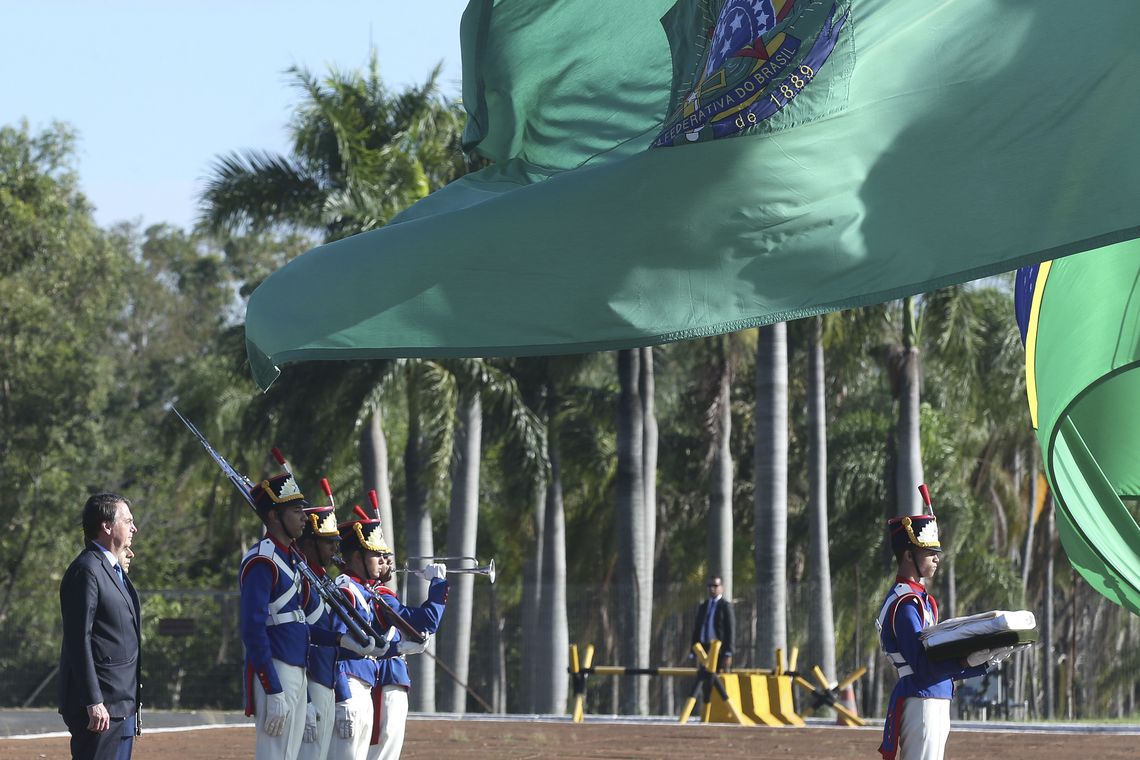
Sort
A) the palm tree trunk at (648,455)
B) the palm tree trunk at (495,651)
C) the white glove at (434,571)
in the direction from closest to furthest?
the white glove at (434,571)
the palm tree trunk at (648,455)
the palm tree trunk at (495,651)

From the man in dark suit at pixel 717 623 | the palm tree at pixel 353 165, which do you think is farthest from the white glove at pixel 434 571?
the palm tree at pixel 353 165

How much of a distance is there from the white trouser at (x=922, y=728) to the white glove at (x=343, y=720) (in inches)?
120

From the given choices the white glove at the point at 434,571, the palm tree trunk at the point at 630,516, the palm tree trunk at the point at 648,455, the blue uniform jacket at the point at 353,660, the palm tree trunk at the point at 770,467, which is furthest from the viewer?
the palm tree trunk at the point at 648,455

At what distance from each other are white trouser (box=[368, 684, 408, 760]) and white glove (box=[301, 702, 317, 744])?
0.86 m

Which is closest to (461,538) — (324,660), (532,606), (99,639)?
(532,606)

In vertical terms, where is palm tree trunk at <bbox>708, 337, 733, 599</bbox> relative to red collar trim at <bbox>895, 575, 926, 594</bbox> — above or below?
above

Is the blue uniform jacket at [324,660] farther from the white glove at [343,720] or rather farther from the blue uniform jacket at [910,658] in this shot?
the blue uniform jacket at [910,658]

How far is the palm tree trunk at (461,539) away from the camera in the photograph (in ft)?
100

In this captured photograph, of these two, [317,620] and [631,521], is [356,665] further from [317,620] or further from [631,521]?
[631,521]

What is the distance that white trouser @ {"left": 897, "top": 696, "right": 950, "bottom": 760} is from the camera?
952 centimetres

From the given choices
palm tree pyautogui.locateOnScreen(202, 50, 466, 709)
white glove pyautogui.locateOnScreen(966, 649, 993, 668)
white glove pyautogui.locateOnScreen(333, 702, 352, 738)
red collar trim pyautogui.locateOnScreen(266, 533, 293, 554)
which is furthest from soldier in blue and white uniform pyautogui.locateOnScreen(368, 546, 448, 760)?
palm tree pyautogui.locateOnScreen(202, 50, 466, 709)

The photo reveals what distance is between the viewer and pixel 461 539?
100 ft

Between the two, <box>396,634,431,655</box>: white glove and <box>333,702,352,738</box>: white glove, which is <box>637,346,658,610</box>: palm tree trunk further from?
<box>333,702,352,738</box>: white glove

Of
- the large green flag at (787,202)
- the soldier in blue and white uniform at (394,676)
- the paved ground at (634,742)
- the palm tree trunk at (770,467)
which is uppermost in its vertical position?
the palm tree trunk at (770,467)
